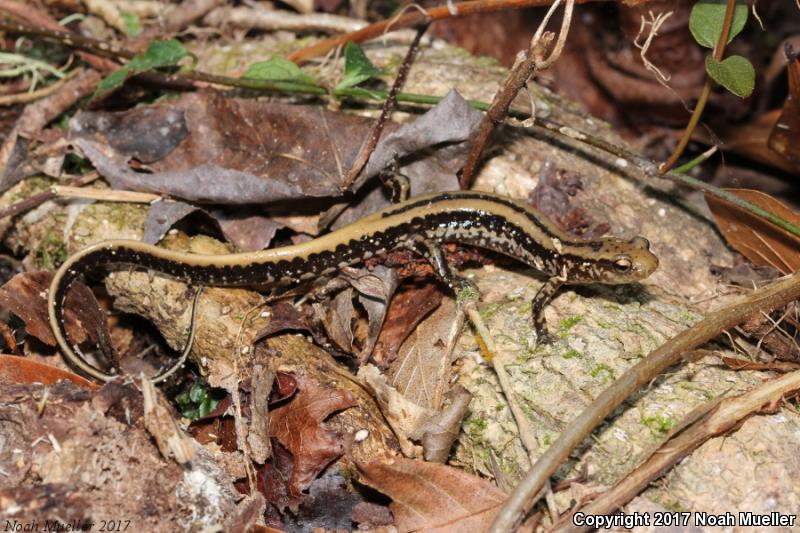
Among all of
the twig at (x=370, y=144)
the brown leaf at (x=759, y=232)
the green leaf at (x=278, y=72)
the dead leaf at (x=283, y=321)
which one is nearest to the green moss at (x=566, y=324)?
the brown leaf at (x=759, y=232)

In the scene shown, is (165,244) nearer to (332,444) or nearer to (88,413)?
(88,413)

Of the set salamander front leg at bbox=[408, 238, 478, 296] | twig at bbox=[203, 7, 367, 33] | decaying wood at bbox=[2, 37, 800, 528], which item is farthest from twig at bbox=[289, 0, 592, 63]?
salamander front leg at bbox=[408, 238, 478, 296]

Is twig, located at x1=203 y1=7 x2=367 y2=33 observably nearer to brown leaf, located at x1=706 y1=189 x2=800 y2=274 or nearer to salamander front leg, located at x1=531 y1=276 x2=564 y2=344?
salamander front leg, located at x1=531 y1=276 x2=564 y2=344

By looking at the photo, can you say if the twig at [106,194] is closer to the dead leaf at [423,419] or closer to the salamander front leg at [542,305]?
the dead leaf at [423,419]

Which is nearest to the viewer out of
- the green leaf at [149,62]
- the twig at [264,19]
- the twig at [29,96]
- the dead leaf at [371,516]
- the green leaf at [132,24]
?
the dead leaf at [371,516]

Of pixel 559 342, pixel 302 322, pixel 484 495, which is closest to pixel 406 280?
pixel 302 322

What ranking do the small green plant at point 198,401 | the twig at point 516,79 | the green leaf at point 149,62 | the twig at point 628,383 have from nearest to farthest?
the twig at point 628,383
the twig at point 516,79
the small green plant at point 198,401
the green leaf at point 149,62
